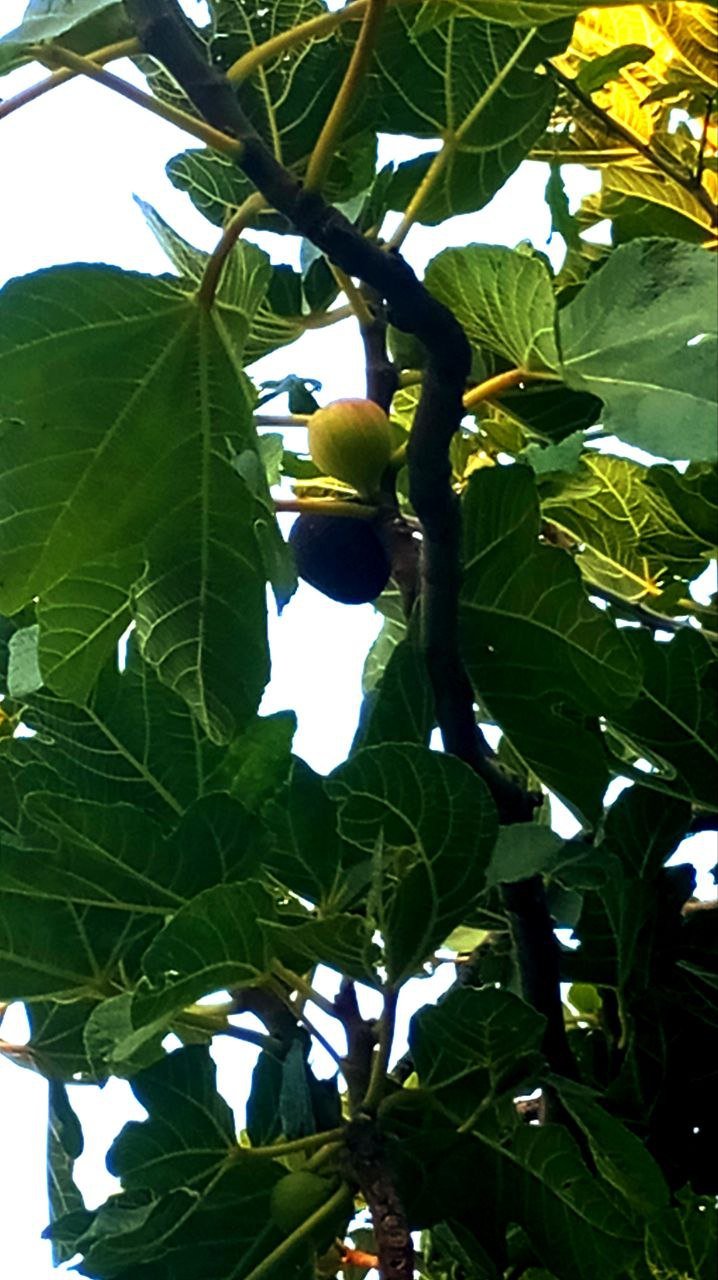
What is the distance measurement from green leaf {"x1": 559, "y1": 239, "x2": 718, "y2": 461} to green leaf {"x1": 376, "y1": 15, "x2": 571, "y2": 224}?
0.32 ft

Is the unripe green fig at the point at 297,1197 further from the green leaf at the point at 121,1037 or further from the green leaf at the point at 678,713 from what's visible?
the green leaf at the point at 678,713

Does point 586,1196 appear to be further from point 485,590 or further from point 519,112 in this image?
point 519,112

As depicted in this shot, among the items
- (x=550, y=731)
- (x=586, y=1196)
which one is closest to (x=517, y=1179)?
(x=586, y=1196)

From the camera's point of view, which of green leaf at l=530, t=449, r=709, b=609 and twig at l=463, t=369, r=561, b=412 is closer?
twig at l=463, t=369, r=561, b=412

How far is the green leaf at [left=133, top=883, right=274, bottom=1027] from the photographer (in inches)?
18.1

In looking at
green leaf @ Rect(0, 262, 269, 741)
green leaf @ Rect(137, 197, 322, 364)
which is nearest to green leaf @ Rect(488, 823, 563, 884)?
green leaf @ Rect(0, 262, 269, 741)

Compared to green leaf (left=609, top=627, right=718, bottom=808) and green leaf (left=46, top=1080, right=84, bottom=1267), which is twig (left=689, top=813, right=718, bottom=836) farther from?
green leaf (left=46, top=1080, right=84, bottom=1267)

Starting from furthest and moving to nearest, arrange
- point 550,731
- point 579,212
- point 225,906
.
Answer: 1. point 579,212
2. point 550,731
3. point 225,906

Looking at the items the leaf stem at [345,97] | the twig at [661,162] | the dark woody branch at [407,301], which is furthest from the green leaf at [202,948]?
the twig at [661,162]

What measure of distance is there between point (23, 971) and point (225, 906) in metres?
0.11

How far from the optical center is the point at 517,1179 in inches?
21.5

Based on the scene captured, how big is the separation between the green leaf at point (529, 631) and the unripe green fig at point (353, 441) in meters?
0.05

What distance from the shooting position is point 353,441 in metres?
0.59

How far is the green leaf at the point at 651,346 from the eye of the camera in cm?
44
